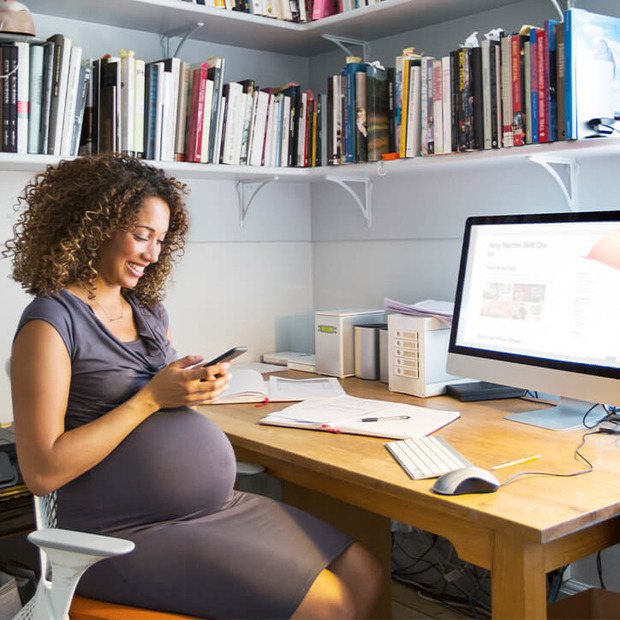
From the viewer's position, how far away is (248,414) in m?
1.99

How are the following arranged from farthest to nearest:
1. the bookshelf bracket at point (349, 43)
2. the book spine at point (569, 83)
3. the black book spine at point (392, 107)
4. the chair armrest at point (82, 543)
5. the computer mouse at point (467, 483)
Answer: the bookshelf bracket at point (349, 43) < the black book spine at point (392, 107) < the book spine at point (569, 83) < the computer mouse at point (467, 483) < the chair armrest at point (82, 543)

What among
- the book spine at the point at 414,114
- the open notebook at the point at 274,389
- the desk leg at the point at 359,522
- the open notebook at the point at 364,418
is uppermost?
the book spine at the point at 414,114

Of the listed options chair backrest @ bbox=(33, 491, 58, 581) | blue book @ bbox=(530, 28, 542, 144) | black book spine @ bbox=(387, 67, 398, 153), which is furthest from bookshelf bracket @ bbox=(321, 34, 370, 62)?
chair backrest @ bbox=(33, 491, 58, 581)

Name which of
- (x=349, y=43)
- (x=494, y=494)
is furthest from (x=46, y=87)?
(x=494, y=494)

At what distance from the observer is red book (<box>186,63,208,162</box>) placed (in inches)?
90.5

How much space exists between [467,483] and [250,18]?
162 centimetres

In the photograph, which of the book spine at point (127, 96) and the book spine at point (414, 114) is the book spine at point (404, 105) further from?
the book spine at point (127, 96)

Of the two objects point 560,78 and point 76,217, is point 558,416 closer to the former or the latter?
point 560,78

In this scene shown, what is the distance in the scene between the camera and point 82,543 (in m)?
1.23

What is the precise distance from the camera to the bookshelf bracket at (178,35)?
2428mm

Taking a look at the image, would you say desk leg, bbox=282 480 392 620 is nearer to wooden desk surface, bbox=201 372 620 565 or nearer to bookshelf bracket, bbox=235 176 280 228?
wooden desk surface, bbox=201 372 620 565

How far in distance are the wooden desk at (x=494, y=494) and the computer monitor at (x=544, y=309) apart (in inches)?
4.1

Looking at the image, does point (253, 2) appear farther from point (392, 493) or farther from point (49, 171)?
point (392, 493)

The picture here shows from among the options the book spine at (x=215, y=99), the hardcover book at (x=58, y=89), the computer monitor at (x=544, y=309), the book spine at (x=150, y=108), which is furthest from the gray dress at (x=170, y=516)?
the book spine at (x=215, y=99)
